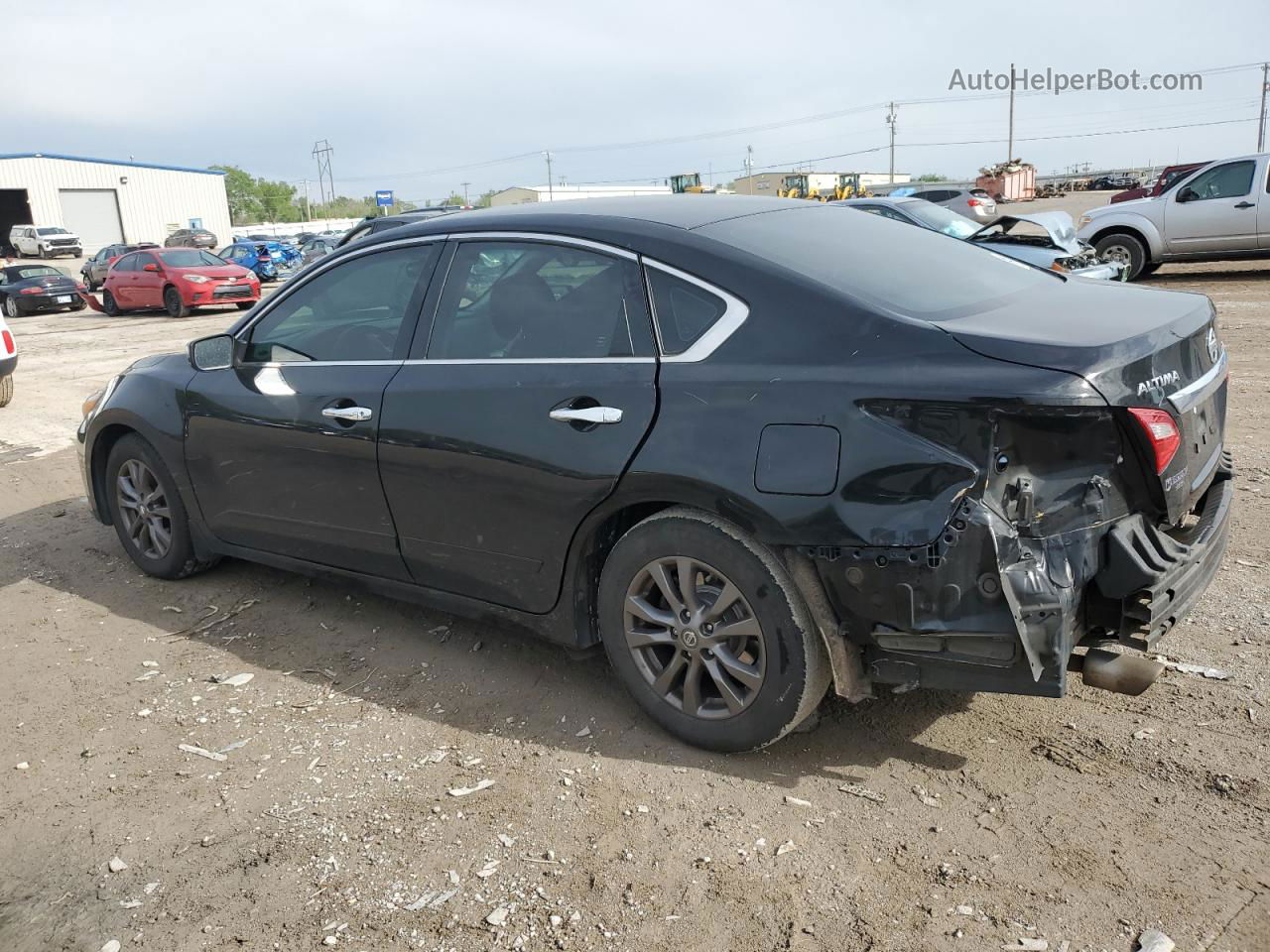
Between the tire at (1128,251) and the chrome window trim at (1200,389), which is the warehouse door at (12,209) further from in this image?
the chrome window trim at (1200,389)

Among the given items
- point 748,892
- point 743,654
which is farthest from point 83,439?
point 748,892

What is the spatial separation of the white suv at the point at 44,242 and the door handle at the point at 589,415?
5181cm

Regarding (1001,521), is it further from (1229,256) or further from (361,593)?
(1229,256)

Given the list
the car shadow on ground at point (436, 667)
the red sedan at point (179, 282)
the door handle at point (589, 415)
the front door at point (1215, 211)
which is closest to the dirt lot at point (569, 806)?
the car shadow on ground at point (436, 667)

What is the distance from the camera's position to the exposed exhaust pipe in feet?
9.57

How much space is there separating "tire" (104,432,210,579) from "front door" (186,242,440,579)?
0.33 metres

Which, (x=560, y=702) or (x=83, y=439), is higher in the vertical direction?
(x=83, y=439)

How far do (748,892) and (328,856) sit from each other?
A: 120 cm

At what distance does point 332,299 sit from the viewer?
14.1 ft

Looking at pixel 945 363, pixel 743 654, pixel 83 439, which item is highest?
pixel 945 363

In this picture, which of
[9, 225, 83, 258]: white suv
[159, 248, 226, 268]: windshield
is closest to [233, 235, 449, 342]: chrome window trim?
[159, 248, 226, 268]: windshield

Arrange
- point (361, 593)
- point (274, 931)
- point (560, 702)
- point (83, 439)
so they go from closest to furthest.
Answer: point (274, 931)
point (560, 702)
point (361, 593)
point (83, 439)

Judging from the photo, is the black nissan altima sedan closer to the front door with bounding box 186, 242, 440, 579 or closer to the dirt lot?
the front door with bounding box 186, 242, 440, 579

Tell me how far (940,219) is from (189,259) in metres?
17.5
